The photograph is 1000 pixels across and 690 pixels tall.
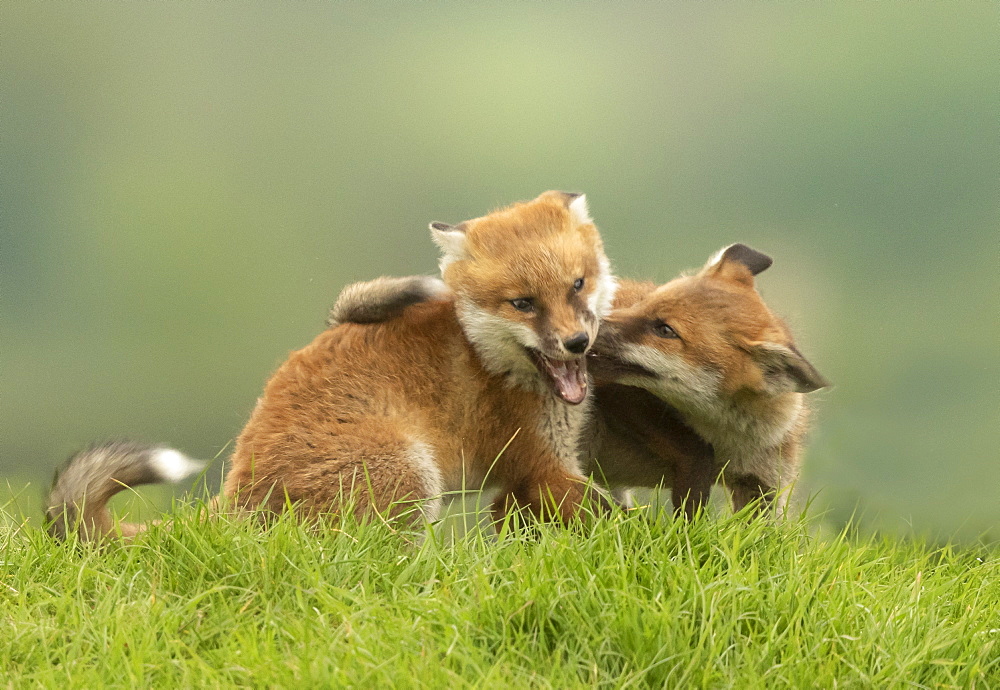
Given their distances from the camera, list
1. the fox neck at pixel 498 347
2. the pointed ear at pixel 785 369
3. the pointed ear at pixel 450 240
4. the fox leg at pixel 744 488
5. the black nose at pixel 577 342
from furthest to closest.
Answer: the fox leg at pixel 744 488 → the pointed ear at pixel 450 240 → the fox neck at pixel 498 347 → the pointed ear at pixel 785 369 → the black nose at pixel 577 342

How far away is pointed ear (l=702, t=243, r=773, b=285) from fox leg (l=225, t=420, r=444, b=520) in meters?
1.70

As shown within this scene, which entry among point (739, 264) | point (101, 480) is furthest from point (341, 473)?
point (739, 264)

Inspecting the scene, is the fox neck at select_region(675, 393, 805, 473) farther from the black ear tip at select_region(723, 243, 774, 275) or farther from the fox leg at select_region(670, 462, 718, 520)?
the black ear tip at select_region(723, 243, 774, 275)

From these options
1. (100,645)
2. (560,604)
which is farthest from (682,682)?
(100,645)

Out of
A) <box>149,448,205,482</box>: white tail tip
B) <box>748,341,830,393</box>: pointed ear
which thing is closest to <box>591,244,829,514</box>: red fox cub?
<box>748,341,830,393</box>: pointed ear

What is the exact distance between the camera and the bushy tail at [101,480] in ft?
Answer: 11.9

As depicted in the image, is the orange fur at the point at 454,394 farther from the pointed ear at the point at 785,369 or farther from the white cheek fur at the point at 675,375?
the pointed ear at the point at 785,369

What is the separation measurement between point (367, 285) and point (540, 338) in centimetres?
89

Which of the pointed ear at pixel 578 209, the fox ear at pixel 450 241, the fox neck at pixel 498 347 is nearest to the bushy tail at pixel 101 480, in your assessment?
the fox neck at pixel 498 347

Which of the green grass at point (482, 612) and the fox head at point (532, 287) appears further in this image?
the fox head at point (532, 287)

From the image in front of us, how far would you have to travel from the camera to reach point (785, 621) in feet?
9.34

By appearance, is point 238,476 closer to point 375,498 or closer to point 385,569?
point 375,498

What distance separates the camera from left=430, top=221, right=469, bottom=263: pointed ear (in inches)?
160

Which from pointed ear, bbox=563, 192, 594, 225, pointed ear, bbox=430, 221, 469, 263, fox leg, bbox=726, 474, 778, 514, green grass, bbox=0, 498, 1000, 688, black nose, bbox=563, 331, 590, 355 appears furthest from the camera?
fox leg, bbox=726, 474, 778, 514
